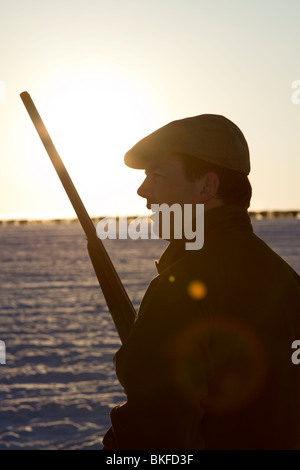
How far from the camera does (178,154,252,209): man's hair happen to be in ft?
7.02

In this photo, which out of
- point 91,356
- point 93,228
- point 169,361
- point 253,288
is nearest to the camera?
point 169,361

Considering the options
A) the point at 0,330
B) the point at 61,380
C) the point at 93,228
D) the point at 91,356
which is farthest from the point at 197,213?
the point at 0,330

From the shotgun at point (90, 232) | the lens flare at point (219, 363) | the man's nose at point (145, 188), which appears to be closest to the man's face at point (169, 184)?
the man's nose at point (145, 188)

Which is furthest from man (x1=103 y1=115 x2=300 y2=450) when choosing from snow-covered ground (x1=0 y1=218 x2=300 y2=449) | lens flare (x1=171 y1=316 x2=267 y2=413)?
snow-covered ground (x1=0 y1=218 x2=300 y2=449)

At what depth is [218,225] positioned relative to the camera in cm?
211

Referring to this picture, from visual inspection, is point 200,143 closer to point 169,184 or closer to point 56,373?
point 169,184

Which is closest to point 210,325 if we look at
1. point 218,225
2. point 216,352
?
point 216,352

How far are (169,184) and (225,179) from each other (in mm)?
184

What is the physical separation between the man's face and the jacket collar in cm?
8

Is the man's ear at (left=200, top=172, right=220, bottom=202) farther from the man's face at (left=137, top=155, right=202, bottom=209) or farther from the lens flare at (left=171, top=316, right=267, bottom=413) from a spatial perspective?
the lens flare at (left=171, top=316, right=267, bottom=413)

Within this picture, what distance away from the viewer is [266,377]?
2.05 meters

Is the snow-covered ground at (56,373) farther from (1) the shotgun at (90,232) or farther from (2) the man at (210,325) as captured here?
(2) the man at (210,325)
